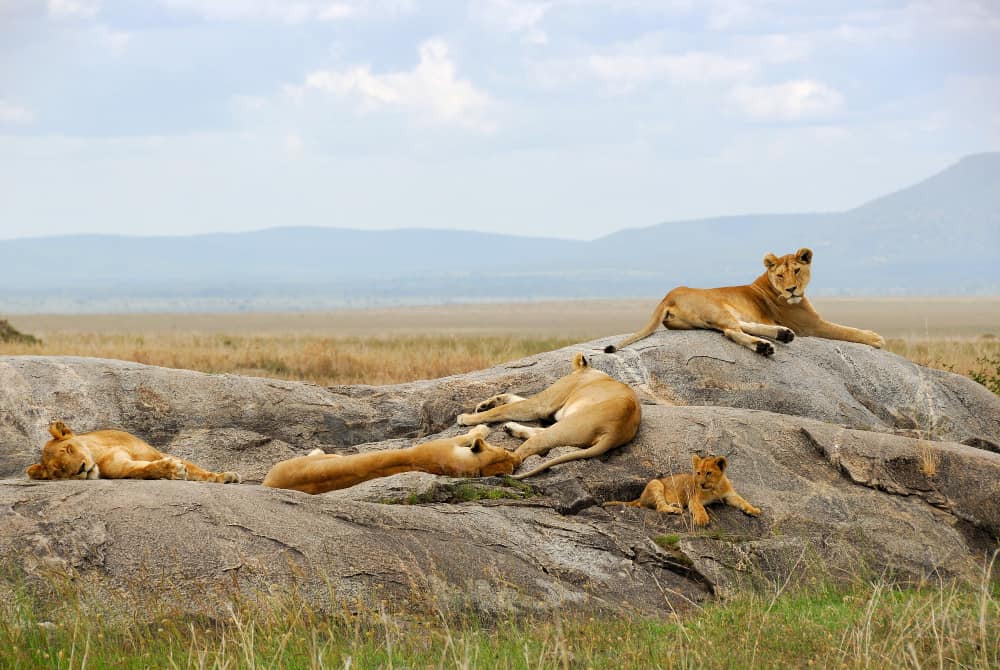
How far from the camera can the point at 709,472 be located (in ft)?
31.6

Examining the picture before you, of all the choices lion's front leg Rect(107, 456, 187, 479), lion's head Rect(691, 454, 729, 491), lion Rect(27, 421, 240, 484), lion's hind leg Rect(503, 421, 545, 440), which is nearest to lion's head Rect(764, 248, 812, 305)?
lion's hind leg Rect(503, 421, 545, 440)

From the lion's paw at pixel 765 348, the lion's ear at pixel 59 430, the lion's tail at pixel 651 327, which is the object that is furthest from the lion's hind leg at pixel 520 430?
the lion's ear at pixel 59 430

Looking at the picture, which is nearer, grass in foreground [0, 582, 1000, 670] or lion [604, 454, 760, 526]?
grass in foreground [0, 582, 1000, 670]

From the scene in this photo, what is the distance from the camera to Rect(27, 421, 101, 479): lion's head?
29.9 feet

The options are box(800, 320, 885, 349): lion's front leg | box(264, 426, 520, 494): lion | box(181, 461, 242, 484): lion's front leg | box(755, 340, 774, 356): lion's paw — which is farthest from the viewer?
box(800, 320, 885, 349): lion's front leg

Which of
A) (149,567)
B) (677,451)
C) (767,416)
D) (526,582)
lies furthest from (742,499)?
(149,567)

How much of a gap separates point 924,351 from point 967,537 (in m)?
21.2

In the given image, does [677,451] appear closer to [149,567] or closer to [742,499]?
[742,499]

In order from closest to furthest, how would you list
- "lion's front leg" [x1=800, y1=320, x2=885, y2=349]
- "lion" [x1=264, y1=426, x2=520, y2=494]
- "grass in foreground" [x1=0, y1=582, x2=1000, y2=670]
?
"grass in foreground" [x1=0, y1=582, x2=1000, y2=670]
"lion" [x1=264, y1=426, x2=520, y2=494]
"lion's front leg" [x1=800, y1=320, x2=885, y2=349]

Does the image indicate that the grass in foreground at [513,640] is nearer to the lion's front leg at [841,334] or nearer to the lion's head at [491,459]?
the lion's head at [491,459]

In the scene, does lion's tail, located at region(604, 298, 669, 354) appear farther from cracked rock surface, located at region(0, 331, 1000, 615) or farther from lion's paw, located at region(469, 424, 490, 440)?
lion's paw, located at region(469, 424, 490, 440)

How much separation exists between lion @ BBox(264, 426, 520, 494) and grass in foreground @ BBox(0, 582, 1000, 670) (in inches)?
101

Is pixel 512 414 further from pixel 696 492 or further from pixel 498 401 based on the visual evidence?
pixel 696 492

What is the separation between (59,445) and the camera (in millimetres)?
9227
